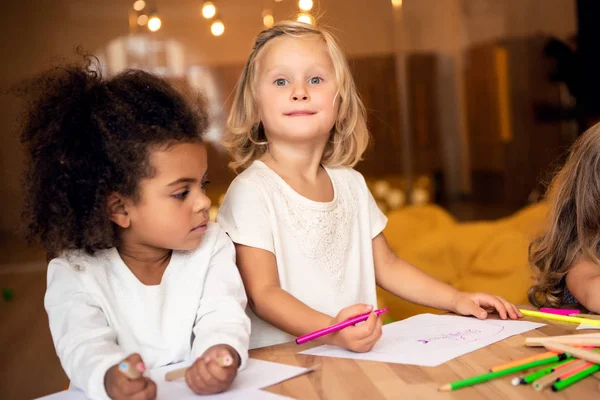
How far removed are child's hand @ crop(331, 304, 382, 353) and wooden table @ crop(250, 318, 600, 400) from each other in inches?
1.1

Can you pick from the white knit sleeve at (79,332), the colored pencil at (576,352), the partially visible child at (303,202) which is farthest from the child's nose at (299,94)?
the colored pencil at (576,352)

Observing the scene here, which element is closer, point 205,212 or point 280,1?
point 205,212

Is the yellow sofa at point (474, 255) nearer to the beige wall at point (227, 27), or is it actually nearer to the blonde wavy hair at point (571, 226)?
the beige wall at point (227, 27)

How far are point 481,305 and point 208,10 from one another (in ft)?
9.48

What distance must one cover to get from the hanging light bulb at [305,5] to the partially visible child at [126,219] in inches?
106

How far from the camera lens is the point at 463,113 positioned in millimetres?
4383

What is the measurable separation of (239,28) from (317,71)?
2568mm

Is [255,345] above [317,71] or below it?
below

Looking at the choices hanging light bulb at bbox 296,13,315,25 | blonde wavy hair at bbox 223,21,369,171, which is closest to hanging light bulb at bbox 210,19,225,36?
hanging light bulb at bbox 296,13,315,25

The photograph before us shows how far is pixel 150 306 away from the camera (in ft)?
3.46

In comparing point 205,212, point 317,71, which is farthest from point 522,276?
point 205,212

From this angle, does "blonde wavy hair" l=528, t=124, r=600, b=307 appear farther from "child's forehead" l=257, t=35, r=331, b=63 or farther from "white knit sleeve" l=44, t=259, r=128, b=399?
"white knit sleeve" l=44, t=259, r=128, b=399


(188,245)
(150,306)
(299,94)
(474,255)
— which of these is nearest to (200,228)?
(188,245)

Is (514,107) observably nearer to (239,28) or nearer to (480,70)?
(480,70)
